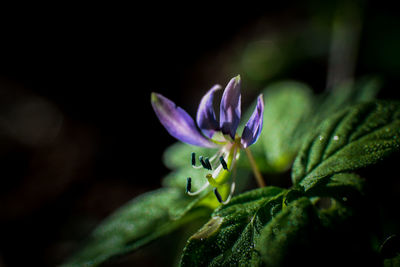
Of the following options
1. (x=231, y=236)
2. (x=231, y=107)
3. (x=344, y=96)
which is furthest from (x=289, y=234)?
(x=344, y=96)

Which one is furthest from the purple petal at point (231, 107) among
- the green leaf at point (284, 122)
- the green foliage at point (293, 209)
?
the green leaf at point (284, 122)

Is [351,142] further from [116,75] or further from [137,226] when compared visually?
[116,75]

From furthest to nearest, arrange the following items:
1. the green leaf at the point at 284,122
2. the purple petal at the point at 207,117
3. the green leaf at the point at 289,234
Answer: the green leaf at the point at 284,122
the purple petal at the point at 207,117
the green leaf at the point at 289,234

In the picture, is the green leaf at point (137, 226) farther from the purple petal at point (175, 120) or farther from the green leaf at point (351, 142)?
the green leaf at point (351, 142)

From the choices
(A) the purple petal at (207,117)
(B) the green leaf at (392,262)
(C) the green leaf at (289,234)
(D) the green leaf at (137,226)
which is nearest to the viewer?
(C) the green leaf at (289,234)

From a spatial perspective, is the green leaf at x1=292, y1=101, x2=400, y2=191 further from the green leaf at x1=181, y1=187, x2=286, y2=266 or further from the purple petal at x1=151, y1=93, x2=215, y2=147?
the purple petal at x1=151, y1=93, x2=215, y2=147
